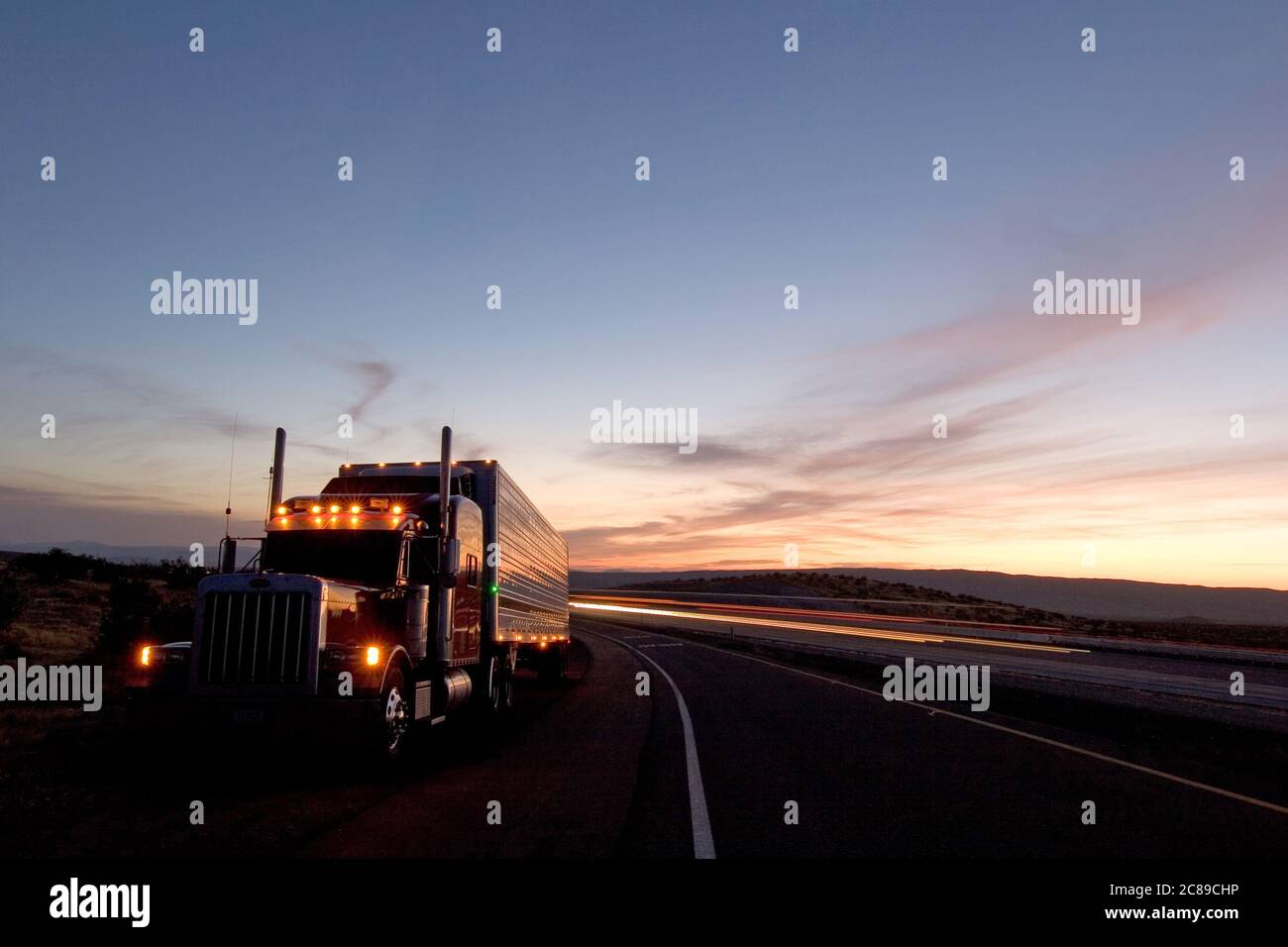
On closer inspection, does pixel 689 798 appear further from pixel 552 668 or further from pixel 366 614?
pixel 552 668

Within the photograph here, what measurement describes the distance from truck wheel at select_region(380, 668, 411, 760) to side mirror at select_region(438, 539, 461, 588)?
1673mm

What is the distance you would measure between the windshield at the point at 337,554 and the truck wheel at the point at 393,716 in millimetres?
1570

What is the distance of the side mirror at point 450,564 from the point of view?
12.9 m

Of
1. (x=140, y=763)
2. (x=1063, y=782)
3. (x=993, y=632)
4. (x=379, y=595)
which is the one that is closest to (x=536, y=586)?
(x=379, y=595)

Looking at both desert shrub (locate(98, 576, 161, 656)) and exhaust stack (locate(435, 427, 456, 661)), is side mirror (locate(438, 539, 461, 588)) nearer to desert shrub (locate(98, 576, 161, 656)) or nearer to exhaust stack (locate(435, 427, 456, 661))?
exhaust stack (locate(435, 427, 456, 661))

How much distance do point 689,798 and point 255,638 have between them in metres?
5.16

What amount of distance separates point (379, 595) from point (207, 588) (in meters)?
2.18

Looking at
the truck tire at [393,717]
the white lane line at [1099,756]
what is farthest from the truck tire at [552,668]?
the truck tire at [393,717]
